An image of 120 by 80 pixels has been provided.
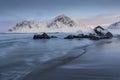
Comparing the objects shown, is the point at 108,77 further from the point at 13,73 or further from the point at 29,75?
the point at 13,73

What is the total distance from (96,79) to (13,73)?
461cm

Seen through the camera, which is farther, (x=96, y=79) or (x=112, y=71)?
(x=112, y=71)

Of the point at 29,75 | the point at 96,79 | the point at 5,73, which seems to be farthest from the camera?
the point at 5,73

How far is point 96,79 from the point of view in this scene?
13.6 m

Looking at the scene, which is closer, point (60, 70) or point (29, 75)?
point (29, 75)

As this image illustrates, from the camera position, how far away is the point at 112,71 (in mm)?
15711

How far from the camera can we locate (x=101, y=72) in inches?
Answer: 611

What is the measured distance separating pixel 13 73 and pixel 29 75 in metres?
1.26

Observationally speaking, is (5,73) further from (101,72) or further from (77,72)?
(101,72)

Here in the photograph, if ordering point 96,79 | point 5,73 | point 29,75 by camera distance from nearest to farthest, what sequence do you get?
point 96,79
point 29,75
point 5,73

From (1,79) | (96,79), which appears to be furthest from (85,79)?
(1,79)

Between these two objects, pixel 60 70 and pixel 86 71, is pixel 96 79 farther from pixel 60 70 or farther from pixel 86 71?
pixel 60 70

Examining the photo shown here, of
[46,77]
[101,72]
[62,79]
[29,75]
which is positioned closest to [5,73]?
[29,75]

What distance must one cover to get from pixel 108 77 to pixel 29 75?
3847 mm
